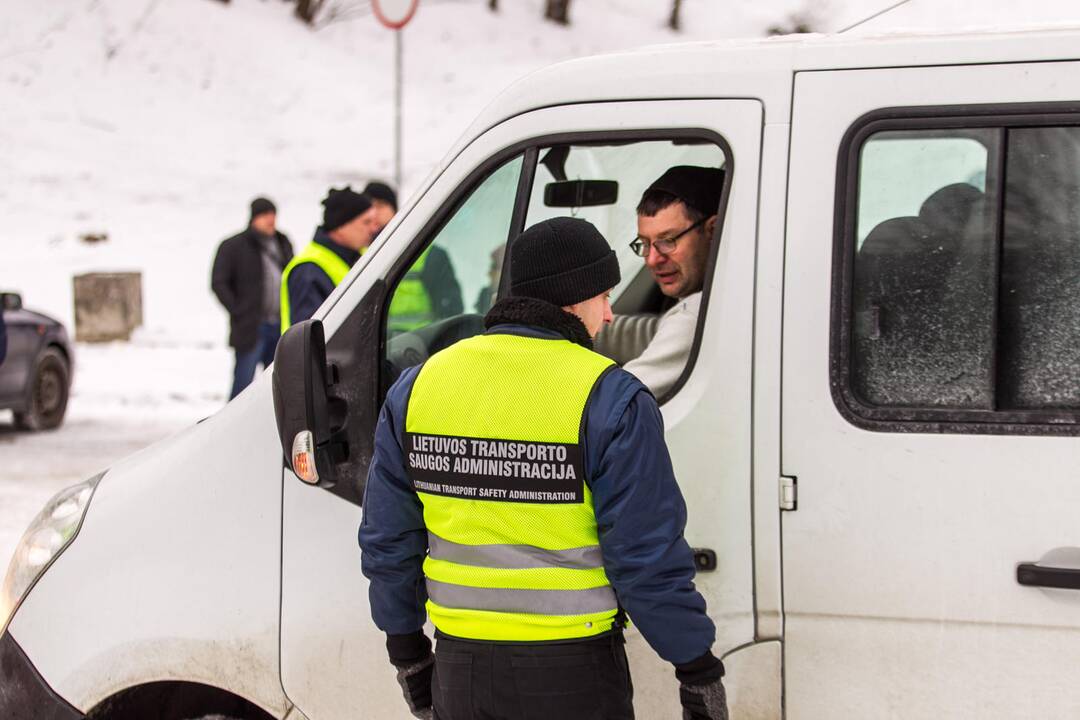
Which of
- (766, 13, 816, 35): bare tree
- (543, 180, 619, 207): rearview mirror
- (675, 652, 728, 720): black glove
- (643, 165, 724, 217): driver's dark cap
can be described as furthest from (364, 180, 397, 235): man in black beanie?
(675, 652, 728, 720): black glove

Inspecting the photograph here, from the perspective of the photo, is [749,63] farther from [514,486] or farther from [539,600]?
[539,600]

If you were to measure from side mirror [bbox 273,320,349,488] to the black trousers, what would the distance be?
0.51 meters

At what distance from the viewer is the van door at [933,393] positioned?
7.82 ft

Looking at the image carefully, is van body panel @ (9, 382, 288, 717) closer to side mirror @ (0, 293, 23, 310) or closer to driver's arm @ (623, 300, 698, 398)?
driver's arm @ (623, 300, 698, 398)

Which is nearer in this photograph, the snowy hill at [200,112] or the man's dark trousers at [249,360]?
the man's dark trousers at [249,360]

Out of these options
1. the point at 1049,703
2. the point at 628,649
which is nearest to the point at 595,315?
the point at 628,649

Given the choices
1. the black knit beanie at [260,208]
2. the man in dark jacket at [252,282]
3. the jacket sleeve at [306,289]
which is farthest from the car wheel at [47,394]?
the jacket sleeve at [306,289]

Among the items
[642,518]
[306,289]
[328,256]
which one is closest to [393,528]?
[642,518]

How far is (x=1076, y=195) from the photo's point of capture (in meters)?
2.41

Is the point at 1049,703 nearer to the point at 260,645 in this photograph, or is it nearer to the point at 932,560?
the point at 932,560

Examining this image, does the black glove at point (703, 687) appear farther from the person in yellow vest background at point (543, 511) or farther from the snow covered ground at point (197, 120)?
the snow covered ground at point (197, 120)

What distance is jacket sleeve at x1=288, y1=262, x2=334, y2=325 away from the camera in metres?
5.79

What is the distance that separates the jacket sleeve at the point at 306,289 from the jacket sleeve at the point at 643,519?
147 inches

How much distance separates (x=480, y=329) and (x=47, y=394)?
888cm
